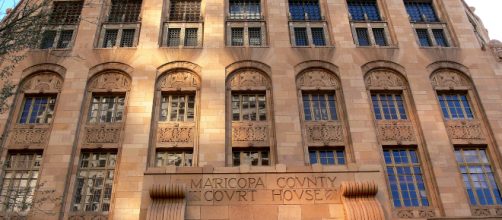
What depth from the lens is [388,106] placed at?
2269cm

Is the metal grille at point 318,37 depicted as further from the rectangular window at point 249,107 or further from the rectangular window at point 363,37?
the rectangular window at point 249,107

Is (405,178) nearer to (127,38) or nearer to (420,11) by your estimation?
(420,11)

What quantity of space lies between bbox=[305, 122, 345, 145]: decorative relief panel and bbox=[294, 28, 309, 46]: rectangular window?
5440mm

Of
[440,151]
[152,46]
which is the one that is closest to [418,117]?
[440,151]

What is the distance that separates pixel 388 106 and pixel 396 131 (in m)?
1.70

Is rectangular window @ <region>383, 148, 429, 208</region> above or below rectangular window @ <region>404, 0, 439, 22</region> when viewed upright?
below

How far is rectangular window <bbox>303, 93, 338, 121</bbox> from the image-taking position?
22078 millimetres

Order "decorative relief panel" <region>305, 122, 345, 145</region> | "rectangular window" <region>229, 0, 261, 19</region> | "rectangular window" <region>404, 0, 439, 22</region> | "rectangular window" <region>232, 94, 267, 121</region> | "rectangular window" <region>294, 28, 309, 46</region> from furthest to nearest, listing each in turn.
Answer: "rectangular window" <region>404, 0, 439, 22</region>, "rectangular window" <region>229, 0, 261, 19</region>, "rectangular window" <region>294, 28, 309, 46</region>, "rectangular window" <region>232, 94, 267, 121</region>, "decorative relief panel" <region>305, 122, 345, 145</region>

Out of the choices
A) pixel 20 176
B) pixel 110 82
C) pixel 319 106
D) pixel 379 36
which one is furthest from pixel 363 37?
pixel 20 176

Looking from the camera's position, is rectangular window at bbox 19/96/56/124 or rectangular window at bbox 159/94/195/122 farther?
rectangular window at bbox 159/94/195/122

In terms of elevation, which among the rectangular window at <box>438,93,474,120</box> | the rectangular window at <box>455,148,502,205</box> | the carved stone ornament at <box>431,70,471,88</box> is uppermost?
the carved stone ornament at <box>431,70,471,88</box>

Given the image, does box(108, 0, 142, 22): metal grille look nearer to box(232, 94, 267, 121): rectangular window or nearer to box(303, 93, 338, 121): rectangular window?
box(232, 94, 267, 121): rectangular window

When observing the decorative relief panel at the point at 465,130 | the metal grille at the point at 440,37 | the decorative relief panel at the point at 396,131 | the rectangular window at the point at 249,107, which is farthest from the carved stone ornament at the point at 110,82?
the metal grille at the point at 440,37

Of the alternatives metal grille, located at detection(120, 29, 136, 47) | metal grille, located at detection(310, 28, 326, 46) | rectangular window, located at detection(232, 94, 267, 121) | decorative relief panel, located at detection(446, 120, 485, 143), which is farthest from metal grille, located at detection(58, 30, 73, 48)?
decorative relief panel, located at detection(446, 120, 485, 143)
